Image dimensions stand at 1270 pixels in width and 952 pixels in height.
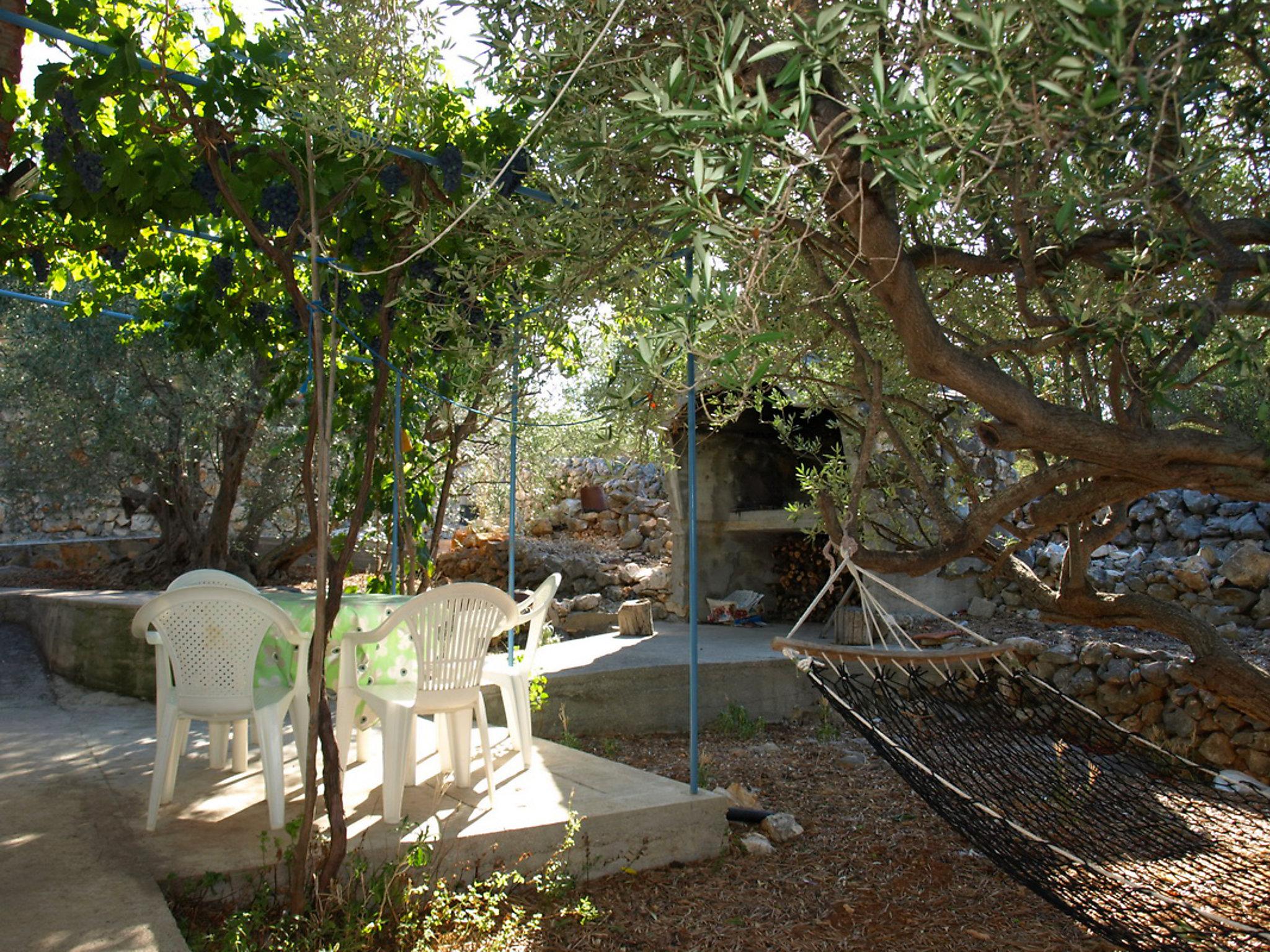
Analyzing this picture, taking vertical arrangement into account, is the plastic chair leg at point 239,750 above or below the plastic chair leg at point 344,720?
below

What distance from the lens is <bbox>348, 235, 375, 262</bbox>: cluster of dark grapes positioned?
406 centimetres

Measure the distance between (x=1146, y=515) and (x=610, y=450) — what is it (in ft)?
16.6

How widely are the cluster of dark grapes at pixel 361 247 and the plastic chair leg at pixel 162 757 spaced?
190 cm

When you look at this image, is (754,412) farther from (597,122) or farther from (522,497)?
(597,122)

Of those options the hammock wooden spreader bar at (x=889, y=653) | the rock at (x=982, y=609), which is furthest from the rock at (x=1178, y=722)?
the hammock wooden spreader bar at (x=889, y=653)

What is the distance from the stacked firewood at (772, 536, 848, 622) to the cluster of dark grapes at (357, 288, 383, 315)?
17.8 ft

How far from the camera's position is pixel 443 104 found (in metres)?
3.97

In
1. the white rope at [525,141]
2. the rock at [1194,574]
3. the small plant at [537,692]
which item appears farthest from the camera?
the rock at [1194,574]

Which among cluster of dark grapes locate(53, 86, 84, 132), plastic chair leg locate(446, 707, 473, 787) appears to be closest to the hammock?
plastic chair leg locate(446, 707, 473, 787)

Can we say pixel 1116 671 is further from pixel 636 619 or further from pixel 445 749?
pixel 445 749

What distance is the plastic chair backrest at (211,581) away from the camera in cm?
339

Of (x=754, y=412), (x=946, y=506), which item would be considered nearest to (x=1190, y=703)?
(x=946, y=506)

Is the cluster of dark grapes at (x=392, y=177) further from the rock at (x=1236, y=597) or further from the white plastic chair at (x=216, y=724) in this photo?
the rock at (x=1236, y=597)

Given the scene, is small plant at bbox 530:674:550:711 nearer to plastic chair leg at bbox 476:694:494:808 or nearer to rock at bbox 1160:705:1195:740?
plastic chair leg at bbox 476:694:494:808
